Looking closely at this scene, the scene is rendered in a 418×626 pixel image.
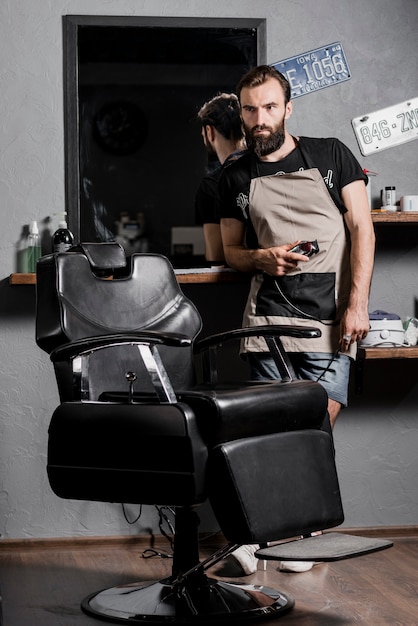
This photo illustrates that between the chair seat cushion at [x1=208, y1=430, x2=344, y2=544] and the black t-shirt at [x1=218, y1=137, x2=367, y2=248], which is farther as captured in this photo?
the black t-shirt at [x1=218, y1=137, x2=367, y2=248]

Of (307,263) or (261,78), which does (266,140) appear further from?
(307,263)

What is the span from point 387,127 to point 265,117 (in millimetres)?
648

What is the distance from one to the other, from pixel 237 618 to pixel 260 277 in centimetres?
117

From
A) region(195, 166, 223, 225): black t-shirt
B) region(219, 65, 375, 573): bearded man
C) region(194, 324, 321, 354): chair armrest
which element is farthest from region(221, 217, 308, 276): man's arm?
region(194, 324, 321, 354): chair armrest

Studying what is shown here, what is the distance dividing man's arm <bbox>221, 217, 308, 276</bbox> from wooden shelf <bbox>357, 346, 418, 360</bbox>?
0.41 meters

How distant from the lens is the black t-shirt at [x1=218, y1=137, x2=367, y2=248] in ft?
10.2

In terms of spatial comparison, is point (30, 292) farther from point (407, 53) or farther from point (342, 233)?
point (407, 53)

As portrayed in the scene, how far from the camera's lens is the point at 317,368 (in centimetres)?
311

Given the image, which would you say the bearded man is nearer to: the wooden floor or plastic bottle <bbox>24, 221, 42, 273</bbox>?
the wooden floor

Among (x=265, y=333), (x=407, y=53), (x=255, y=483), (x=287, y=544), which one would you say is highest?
(x=407, y=53)

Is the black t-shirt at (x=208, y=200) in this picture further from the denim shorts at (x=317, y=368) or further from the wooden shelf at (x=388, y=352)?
the wooden shelf at (x=388, y=352)

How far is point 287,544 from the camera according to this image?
7.68 ft

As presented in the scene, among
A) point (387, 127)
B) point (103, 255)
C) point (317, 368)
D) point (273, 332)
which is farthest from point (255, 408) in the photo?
point (387, 127)

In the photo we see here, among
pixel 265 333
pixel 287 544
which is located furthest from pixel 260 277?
pixel 287 544
